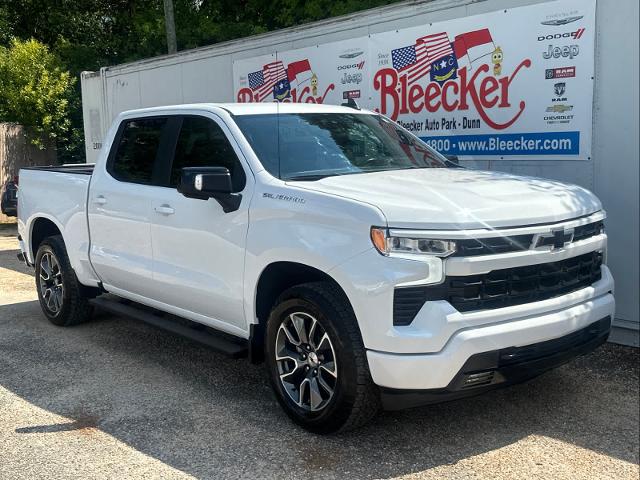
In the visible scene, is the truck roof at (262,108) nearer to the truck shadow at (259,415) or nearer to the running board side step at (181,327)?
the running board side step at (181,327)

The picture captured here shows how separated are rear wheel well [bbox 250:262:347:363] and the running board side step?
0.33ft

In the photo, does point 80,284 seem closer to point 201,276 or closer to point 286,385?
point 201,276

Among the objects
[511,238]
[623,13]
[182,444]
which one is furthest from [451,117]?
[182,444]

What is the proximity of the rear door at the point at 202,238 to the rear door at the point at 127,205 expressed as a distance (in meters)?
0.16

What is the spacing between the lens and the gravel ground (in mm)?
3730

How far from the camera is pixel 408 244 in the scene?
353cm

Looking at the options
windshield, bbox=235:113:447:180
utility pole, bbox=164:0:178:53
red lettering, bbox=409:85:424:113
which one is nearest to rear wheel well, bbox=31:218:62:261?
windshield, bbox=235:113:447:180

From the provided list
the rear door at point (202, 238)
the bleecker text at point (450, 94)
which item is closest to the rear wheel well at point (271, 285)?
the rear door at point (202, 238)

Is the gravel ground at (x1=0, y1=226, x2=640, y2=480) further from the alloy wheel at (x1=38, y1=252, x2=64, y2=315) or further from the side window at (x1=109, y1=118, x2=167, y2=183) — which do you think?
the side window at (x1=109, y1=118, x2=167, y2=183)

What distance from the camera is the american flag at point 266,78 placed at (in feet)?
28.2

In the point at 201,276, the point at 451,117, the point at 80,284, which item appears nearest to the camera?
the point at 201,276

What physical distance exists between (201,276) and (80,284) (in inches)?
83.1

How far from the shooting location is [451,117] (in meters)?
6.82

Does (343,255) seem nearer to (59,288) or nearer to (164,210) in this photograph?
(164,210)
